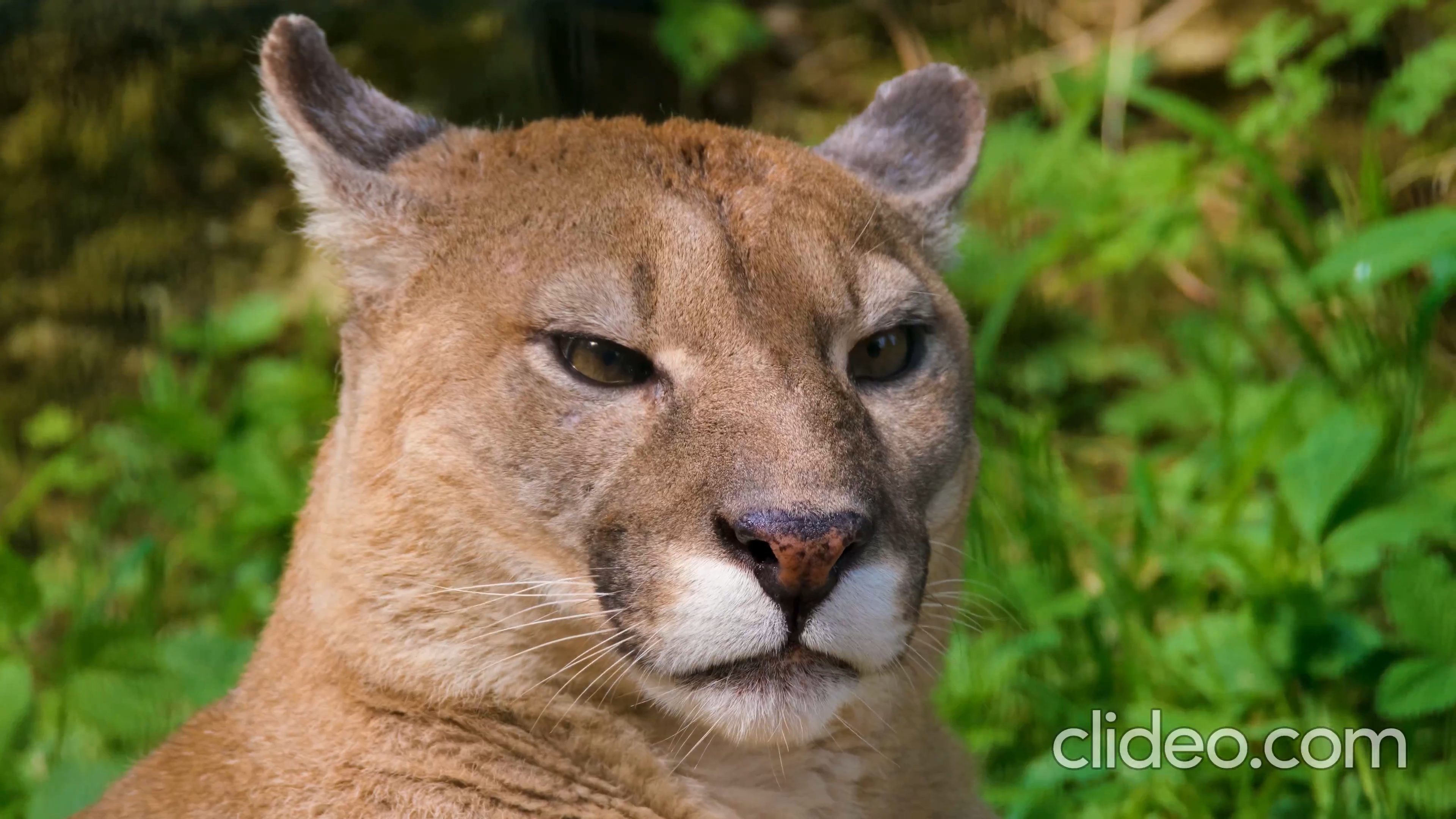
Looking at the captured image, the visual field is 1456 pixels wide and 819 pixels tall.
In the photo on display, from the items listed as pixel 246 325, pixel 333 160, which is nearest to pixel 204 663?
pixel 333 160

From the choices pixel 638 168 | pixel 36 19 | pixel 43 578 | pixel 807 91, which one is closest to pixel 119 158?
pixel 36 19

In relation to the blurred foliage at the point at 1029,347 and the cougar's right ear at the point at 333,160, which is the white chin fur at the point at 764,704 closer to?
the blurred foliage at the point at 1029,347

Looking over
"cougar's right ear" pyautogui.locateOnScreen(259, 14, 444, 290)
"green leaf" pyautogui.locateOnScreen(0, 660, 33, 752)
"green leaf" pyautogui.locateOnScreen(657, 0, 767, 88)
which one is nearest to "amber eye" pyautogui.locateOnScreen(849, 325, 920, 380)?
"cougar's right ear" pyautogui.locateOnScreen(259, 14, 444, 290)

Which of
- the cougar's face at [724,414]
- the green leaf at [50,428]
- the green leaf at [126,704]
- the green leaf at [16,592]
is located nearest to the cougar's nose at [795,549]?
the cougar's face at [724,414]

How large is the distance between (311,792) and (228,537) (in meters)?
3.14

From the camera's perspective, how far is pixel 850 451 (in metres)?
2.85

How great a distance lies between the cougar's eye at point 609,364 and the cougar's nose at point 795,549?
18.6 inches

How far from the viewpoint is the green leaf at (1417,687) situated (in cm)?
357

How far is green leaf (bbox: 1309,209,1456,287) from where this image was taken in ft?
12.9

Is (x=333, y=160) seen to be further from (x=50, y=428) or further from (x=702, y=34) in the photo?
(x=50, y=428)

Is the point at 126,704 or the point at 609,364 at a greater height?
the point at 609,364

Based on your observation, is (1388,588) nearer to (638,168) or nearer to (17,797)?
(638,168)

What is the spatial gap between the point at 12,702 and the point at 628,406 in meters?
2.17

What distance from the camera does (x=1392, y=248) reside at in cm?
398
